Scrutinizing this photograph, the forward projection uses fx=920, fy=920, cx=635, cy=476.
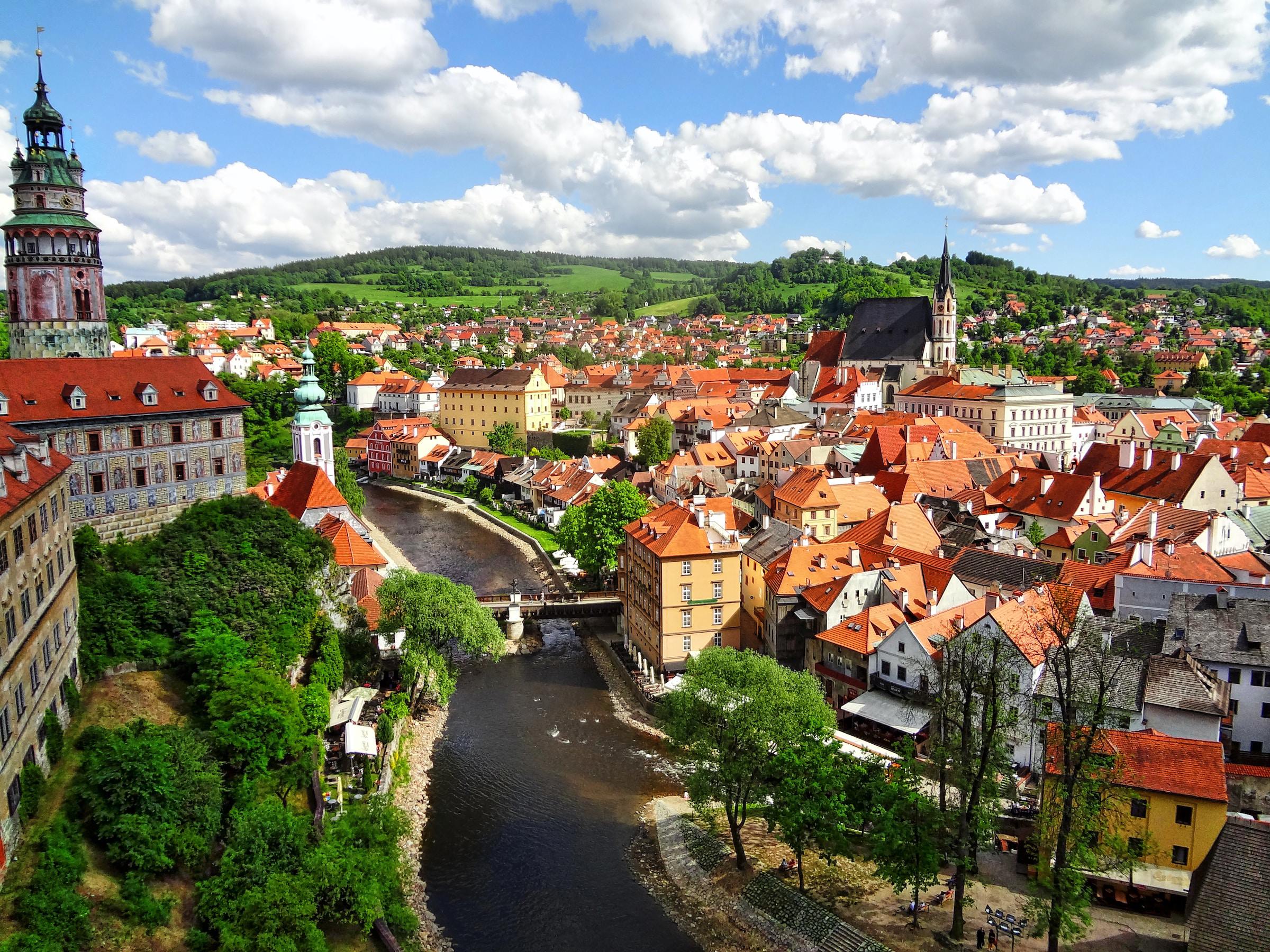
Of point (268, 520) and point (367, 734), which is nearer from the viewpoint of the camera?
point (367, 734)

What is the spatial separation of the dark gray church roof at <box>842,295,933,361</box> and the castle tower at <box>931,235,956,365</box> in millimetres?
788

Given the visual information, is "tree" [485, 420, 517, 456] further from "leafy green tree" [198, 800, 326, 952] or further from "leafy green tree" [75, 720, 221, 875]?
"leafy green tree" [198, 800, 326, 952]

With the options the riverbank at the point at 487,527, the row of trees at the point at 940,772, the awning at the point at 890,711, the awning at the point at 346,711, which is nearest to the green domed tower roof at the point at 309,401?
the riverbank at the point at 487,527

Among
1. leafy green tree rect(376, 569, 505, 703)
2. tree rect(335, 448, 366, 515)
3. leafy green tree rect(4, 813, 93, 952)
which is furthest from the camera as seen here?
tree rect(335, 448, 366, 515)

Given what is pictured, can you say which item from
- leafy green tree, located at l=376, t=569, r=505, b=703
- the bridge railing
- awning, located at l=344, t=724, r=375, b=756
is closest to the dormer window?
leafy green tree, located at l=376, t=569, r=505, b=703

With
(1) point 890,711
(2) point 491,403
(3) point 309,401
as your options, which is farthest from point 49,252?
(2) point 491,403

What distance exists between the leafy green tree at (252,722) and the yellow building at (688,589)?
515 inches

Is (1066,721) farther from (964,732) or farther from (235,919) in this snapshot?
(235,919)

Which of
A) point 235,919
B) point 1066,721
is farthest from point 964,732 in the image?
point 235,919

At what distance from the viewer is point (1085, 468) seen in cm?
4819

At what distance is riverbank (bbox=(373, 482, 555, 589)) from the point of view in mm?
47812

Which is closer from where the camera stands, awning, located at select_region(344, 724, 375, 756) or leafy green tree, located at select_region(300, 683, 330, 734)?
leafy green tree, located at select_region(300, 683, 330, 734)

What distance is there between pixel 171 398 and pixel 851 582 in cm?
2401

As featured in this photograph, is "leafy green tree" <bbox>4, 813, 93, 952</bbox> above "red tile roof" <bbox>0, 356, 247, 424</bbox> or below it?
below
